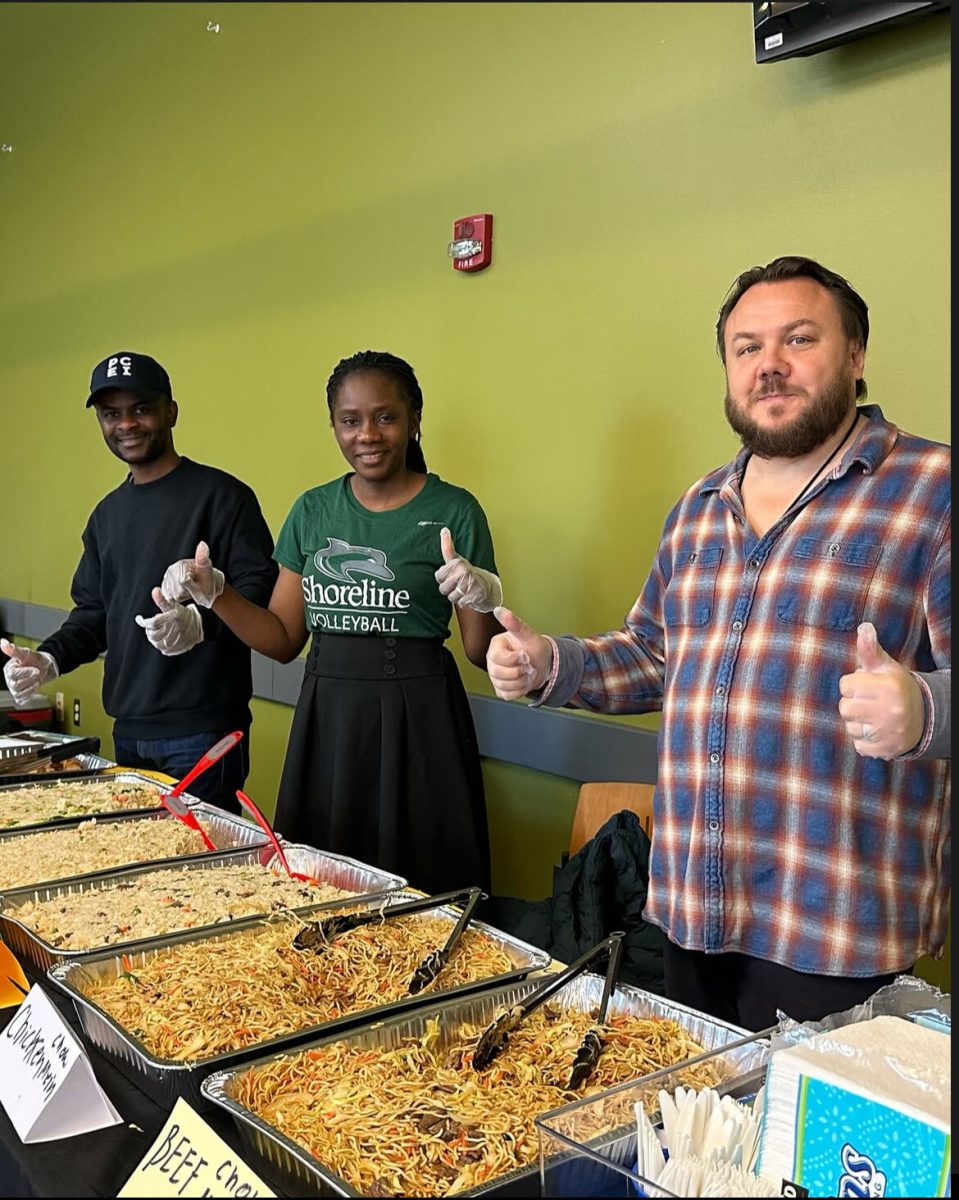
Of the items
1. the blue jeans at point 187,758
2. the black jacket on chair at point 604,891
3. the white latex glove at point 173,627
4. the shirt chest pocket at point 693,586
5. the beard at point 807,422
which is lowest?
the black jacket on chair at point 604,891

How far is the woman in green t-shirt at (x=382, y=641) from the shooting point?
2.34m

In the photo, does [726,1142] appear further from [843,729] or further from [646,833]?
[646,833]

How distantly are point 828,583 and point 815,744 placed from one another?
0.21 meters

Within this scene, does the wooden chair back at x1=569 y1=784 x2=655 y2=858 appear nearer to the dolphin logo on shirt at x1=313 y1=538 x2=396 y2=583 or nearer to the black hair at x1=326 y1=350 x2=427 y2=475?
the dolphin logo on shirt at x1=313 y1=538 x2=396 y2=583

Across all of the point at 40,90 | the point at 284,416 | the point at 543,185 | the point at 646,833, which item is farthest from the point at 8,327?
the point at 646,833

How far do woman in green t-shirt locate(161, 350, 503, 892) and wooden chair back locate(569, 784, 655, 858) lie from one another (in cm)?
22

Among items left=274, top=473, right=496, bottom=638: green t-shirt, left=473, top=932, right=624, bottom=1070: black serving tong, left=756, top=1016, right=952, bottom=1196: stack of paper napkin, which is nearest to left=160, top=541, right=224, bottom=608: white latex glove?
left=274, top=473, right=496, bottom=638: green t-shirt

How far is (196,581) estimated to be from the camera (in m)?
2.32

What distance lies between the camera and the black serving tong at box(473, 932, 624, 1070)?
45.8 inches

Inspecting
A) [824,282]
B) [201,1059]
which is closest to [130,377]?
[824,282]

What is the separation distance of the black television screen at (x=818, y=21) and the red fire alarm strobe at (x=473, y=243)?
96cm

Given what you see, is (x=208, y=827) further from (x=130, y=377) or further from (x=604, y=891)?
(x=130, y=377)

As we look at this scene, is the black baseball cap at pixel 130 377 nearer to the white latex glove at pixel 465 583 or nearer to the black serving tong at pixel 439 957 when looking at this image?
the white latex glove at pixel 465 583

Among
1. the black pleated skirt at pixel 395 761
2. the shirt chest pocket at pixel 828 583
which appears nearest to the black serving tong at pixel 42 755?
the black pleated skirt at pixel 395 761
